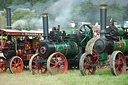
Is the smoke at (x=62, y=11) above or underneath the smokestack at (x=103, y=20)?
above

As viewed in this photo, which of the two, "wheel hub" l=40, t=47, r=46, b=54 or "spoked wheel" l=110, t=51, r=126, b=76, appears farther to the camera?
"wheel hub" l=40, t=47, r=46, b=54

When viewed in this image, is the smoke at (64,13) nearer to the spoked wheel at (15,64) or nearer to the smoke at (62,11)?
the smoke at (62,11)

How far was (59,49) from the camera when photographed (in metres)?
8.18

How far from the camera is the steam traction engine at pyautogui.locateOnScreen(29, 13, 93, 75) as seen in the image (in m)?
7.79

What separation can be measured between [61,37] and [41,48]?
76 centimetres

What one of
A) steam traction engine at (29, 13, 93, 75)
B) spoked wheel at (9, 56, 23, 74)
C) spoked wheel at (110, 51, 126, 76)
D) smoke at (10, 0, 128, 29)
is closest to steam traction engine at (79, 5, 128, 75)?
spoked wheel at (110, 51, 126, 76)

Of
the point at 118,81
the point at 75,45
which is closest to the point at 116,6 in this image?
the point at 75,45

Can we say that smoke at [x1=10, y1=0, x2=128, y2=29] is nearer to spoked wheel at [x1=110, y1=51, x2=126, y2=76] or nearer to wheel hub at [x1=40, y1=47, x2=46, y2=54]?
wheel hub at [x1=40, y1=47, x2=46, y2=54]

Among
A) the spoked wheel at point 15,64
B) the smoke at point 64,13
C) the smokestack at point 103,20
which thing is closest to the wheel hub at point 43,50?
the spoked wheel at point 15,64

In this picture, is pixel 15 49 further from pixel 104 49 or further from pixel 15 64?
pixel 104 49

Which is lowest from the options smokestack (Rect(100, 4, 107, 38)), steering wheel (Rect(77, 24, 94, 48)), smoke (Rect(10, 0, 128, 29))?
steering wheel (Rect(77, 24, 94, 48))

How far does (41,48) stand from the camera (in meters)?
8.07

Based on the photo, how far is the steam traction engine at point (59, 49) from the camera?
7.79m

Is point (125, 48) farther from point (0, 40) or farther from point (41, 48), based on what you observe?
point (0, 40)
